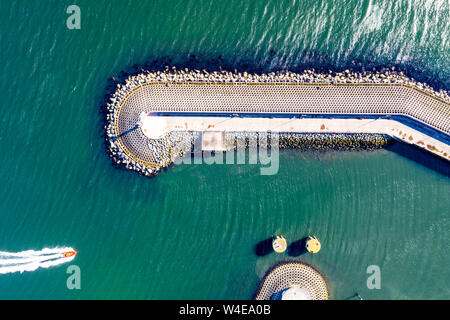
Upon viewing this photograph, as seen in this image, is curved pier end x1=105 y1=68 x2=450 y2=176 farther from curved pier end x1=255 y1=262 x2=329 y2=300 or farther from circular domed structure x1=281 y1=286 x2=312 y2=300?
circular domed structure x1=281 y1=286 x2=312 y2=300

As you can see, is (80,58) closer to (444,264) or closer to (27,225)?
(27,225)

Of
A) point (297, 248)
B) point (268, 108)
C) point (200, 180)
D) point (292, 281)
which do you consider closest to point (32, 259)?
point (200, 180)

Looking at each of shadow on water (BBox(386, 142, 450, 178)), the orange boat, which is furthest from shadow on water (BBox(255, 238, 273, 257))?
the orange boat

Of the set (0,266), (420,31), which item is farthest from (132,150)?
(420,31)

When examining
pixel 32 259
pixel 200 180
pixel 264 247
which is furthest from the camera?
pixel 32 259

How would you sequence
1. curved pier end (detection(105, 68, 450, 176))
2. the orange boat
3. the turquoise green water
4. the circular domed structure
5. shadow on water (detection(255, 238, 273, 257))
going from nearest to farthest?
1. curved pier end (detection(105, 68, 450, 176))
2. the circular domed structure
3. the turquoise green water
4. shadow on water (detection(255, 238, 273, 257))
5. the orange boat

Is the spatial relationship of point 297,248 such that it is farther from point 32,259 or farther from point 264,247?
point 32,259
